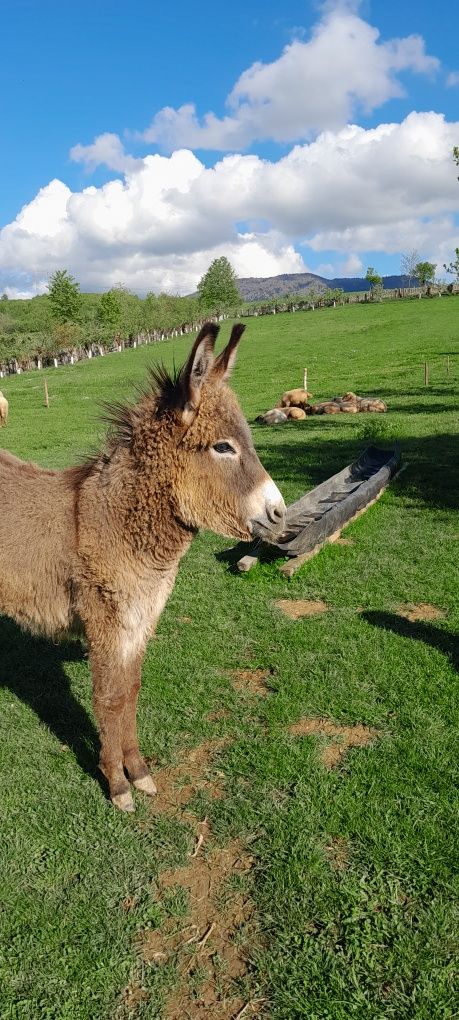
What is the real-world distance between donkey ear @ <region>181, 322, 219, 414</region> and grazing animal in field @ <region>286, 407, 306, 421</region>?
2023 cm

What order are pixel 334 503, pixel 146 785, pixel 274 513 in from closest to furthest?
pixel 274 513, pixel 146 785, pixel 334 503

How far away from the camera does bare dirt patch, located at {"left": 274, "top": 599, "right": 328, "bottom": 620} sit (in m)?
7.25

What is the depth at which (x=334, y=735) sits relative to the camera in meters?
4.93

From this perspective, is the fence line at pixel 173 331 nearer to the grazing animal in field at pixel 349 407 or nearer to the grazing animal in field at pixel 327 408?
the grazing animal in field at pixel 327 408

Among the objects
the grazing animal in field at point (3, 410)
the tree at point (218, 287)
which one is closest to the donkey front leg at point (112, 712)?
the grazing animal in field at point (3, 410)

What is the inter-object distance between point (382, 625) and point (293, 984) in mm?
4244

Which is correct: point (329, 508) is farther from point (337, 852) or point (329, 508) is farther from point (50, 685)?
point (337, 852)

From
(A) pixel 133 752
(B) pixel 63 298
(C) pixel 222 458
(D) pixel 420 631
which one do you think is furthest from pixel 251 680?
(B) pixel 63 298

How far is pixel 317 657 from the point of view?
616cm

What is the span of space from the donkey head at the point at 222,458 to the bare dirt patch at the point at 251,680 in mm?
2577

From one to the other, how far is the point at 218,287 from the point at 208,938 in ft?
397

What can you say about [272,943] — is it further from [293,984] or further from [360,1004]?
[360,1004]

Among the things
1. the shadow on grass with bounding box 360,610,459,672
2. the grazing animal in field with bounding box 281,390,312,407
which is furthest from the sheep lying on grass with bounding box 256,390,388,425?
the shadow on grass with bounding box 360,610,459,672

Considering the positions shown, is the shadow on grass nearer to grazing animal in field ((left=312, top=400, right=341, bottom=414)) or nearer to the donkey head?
the donkey head
